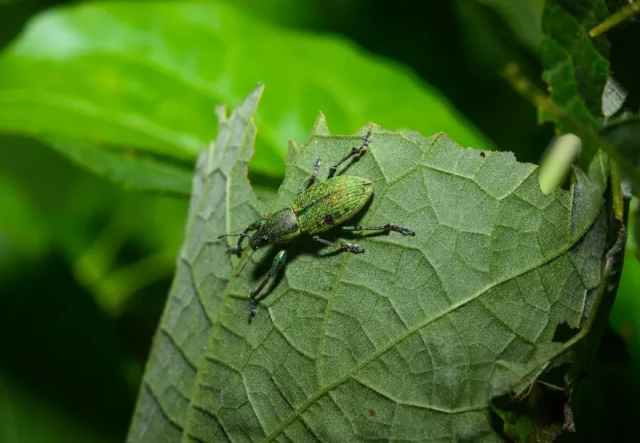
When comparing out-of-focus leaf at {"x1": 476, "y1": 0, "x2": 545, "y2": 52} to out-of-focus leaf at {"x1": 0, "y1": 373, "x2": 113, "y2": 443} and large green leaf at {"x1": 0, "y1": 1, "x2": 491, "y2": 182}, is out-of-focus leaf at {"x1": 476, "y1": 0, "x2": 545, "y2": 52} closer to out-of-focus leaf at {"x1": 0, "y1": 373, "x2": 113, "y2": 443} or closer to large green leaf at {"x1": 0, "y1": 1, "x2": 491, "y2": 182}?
large green leaf at {"x1": 0, "y1": 1, "x2": 491, "y2": 182}

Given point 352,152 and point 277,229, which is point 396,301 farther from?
point 277,229

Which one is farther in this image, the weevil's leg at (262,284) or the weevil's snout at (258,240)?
the weevil's snout at (258,240)

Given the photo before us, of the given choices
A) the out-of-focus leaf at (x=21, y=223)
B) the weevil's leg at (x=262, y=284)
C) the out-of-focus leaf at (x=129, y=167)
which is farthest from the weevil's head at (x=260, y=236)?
the out-of-focus leaf at (x=21, y=223)

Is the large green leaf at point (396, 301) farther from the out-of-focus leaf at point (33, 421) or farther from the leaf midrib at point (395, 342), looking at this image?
the out-of-focus leaf at point (33, 421)

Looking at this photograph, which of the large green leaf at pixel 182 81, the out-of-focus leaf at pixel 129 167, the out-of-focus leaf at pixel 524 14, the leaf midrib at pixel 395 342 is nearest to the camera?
the leaf midrib at pixel 395 342

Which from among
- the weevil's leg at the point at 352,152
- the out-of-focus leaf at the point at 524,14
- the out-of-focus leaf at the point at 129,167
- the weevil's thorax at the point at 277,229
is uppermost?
the out-of-focus leaf at the point at 524,14
